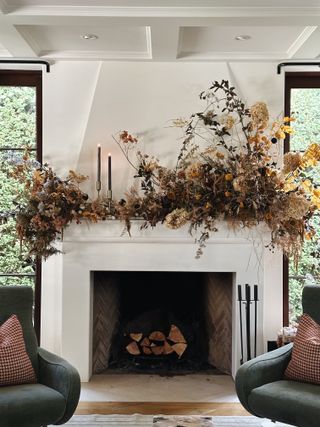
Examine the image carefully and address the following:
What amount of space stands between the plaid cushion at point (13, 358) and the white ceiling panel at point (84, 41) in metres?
1.97

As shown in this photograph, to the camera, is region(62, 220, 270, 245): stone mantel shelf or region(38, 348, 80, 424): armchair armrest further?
region(62, 220, 270, 245): stone mantel shelf

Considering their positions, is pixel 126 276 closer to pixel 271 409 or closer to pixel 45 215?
pixel 45 215

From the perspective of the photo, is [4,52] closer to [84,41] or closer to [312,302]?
[84,41]

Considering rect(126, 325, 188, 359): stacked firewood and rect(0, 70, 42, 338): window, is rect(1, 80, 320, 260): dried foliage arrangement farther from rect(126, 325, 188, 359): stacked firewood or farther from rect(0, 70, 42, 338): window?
rect(126, 325, 188, 359): stacked firewood

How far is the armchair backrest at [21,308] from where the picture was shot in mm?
3250

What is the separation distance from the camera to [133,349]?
454 centimetres

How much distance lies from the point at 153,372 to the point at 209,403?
752mm

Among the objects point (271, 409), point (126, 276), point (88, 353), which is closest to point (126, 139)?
point (126, 276)

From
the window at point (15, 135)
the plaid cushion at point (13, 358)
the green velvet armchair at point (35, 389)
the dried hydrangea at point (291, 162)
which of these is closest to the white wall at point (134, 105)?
the window at point (15, 135)

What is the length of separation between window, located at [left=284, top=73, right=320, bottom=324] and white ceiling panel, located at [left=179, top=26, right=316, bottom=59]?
467mm

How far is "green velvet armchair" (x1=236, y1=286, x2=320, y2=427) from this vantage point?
273 cm

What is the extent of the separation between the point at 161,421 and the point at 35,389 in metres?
0.94

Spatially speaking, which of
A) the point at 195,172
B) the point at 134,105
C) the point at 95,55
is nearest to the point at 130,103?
the point at 134,105

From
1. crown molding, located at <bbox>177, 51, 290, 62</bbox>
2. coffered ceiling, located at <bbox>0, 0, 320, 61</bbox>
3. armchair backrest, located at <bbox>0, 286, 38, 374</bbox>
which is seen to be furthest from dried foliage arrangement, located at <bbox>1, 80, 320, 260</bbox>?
armchair backrest, located at <bbox>0, 286, 38, 374</bbox>
